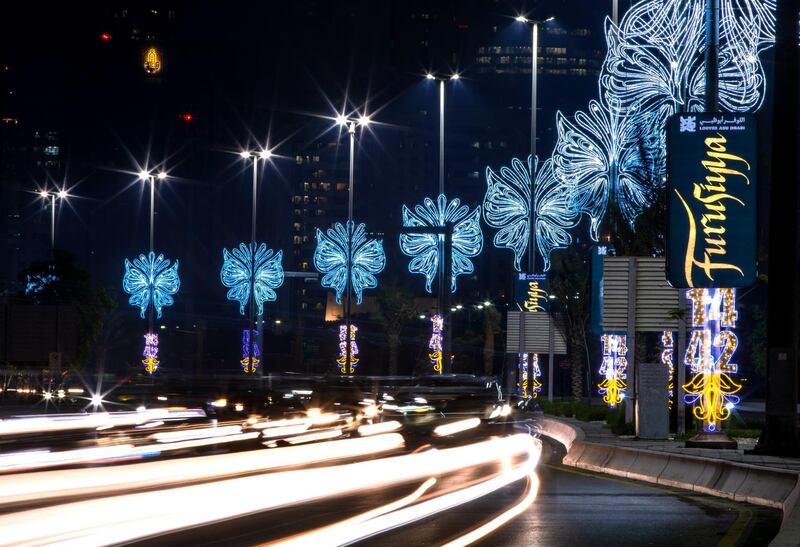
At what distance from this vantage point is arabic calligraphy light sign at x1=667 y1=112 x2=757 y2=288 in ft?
80.3

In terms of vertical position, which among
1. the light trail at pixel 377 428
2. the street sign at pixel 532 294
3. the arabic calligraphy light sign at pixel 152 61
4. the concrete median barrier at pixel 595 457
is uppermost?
the arabic calligraphy light sign at pixel 152 61

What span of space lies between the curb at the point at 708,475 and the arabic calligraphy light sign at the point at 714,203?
3794mm

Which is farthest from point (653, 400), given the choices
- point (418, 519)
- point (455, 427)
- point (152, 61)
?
point (418, 519)

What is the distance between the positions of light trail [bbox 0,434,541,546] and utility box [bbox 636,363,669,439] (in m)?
5.42

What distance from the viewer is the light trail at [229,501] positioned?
392 inches

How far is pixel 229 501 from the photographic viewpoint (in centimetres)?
1356

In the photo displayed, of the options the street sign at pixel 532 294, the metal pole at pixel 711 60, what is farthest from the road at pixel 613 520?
the street sign at pixel 532 294

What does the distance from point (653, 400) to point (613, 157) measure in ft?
57.3

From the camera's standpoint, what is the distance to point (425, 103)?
200m

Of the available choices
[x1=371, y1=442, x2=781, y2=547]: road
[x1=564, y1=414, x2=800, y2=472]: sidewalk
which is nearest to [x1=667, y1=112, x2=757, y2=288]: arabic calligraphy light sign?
[x1=564, y1=414, x2=800, y2=472]: sidewalk

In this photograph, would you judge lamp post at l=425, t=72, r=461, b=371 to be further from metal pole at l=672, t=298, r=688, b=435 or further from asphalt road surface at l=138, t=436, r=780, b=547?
asphalt road surface at l=138, t=436, r=780, b=547

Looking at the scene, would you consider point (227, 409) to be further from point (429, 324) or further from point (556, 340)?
point (429, 324)

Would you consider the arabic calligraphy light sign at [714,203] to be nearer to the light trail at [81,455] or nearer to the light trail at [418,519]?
the light trail at [418,519]

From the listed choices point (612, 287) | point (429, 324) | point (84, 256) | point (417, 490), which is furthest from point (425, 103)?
point (417, 490)
